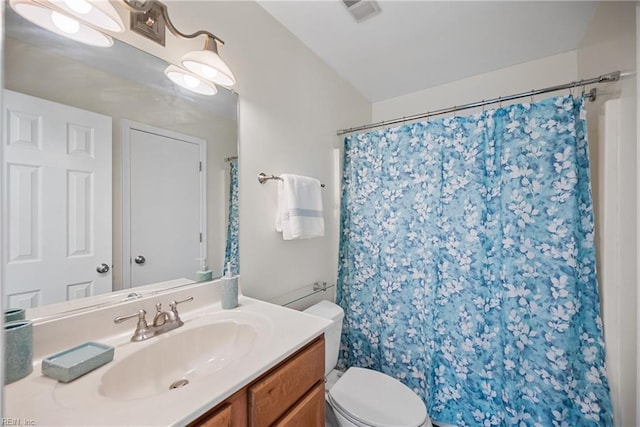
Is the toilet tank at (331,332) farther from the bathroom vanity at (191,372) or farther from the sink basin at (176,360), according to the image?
the sink basin at (176,360)

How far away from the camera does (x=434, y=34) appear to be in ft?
5.27

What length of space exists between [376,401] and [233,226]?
3.62ft

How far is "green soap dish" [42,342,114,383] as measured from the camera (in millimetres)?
645

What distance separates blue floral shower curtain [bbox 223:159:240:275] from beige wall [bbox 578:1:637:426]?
5.55 feet

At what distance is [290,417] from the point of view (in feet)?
2.74

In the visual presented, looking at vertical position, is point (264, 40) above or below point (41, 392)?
above

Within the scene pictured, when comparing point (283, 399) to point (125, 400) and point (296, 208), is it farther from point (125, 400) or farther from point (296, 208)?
point (296, 208)

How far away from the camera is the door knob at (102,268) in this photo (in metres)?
0.88

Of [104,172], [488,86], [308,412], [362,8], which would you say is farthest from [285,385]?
[488,86]

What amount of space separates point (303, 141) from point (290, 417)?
1428mm

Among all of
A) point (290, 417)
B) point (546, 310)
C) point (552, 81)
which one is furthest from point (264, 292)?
point (552, 81)

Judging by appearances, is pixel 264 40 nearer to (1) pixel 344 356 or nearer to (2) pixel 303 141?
(2) pixel 303 141

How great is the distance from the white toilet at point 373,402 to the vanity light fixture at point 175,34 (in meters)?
1.21

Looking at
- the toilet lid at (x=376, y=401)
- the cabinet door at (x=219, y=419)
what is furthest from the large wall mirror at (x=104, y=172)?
the toilet lid at (x=376, y=401)
